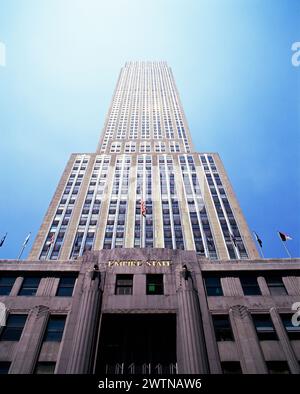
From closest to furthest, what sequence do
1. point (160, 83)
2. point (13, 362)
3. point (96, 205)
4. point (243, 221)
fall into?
point (13, 362) → point (243, 221) → point (96, 205) → point (160, 83)

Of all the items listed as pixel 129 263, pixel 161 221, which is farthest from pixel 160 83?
pixel 129 263

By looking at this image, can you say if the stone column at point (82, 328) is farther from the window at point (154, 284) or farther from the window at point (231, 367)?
the window at point (231, 367)

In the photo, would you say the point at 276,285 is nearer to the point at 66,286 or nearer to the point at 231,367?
the point at 231,367

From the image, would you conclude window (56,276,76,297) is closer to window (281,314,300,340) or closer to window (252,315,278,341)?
window (252,315,278,341)

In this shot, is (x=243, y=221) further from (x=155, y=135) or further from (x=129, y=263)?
(x=155, y=135)

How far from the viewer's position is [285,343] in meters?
22.1

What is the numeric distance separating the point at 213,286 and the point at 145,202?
52458 mm

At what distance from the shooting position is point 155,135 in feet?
381

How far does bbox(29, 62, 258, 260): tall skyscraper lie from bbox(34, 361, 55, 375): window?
1125 inches

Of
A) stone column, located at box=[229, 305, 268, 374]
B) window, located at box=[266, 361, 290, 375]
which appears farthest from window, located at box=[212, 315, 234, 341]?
window, located at box=[266, 361, 290, 375]

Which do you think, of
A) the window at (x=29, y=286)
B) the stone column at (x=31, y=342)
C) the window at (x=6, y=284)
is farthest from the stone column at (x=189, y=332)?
the window at (x=6, y=284)

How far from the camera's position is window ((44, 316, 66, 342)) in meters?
22.8

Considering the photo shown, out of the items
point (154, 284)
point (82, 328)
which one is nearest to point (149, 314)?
point (154, 284)
